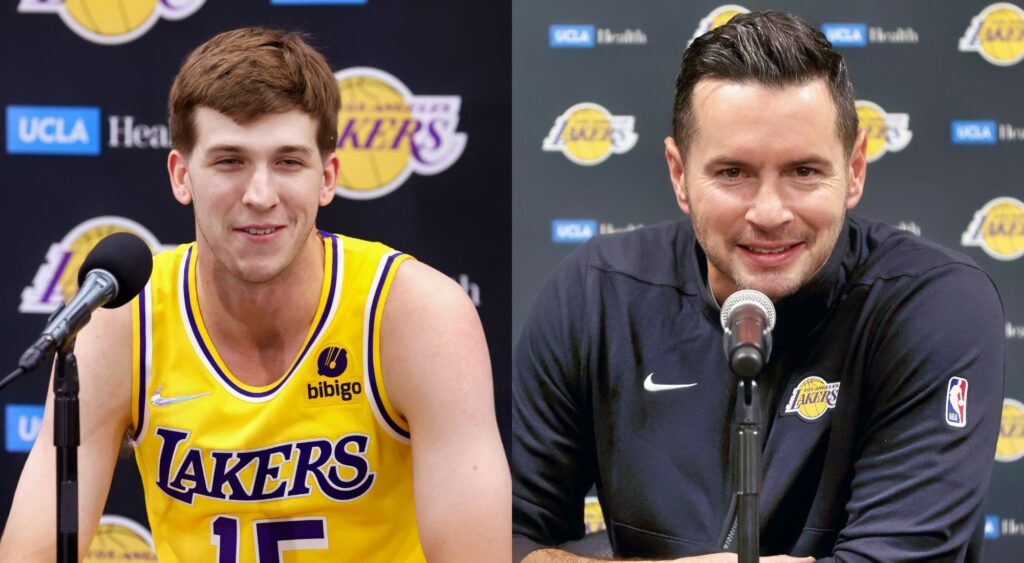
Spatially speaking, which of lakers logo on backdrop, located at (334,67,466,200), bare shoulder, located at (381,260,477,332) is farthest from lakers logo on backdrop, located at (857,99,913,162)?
bare shoulder, located at (381,260,477,332)

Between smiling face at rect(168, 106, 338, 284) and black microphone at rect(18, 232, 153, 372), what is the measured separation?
0.47 meters

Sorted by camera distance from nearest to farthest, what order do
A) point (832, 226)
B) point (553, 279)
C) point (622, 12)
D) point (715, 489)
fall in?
point (832, 226) < point (715, 489) < point (553, 279) < point (622, 12)

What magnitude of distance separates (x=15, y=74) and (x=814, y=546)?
7.16 feet

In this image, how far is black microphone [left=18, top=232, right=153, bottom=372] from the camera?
58.0 inches

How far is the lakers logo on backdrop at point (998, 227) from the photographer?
9.08 ft

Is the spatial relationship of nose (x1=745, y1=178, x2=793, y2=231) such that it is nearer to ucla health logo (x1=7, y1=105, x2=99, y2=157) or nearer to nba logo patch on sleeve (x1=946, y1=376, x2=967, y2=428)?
nba logo patch on sleeve (x1=946, y1=376, x2=967, y2=428)

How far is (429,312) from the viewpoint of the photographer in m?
2.12

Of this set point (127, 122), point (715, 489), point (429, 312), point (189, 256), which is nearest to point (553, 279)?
point (429, 312)

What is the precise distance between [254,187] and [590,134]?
976 mm

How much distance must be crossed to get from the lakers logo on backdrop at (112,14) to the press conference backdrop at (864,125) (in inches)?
33.8

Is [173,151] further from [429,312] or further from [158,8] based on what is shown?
[158,8]

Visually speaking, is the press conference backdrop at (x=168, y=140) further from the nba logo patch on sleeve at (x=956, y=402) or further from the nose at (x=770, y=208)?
the nba logo patch on sleeve at (x=956, y=402)

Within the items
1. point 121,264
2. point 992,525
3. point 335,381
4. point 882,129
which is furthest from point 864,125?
point 121,264

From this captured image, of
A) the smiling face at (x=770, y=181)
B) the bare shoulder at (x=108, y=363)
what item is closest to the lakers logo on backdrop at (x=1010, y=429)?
the smiling face at (x=770, y=181)
